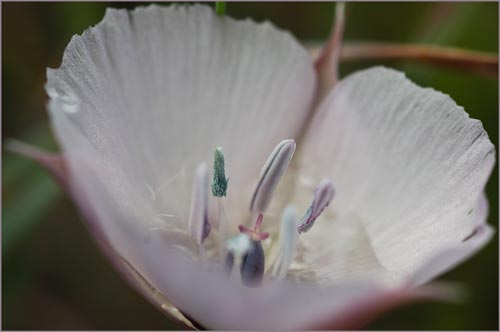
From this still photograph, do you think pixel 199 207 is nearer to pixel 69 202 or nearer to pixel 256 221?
pixel 256 221

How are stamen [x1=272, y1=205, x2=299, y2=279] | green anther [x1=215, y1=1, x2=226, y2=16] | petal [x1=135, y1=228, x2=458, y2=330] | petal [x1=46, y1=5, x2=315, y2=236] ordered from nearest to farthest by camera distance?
petal [x1=135, y1=228, x2=458, y2=330], stamen [x1=272, y1=205, x2=299, y2=279], petal [x1=46, y1=5, x2=315, y2=236], green anther [x1=215, y1=1, x2=226, y2=16]

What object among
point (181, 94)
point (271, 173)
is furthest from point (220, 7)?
point (271, 173)

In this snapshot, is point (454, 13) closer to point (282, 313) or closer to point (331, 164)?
point (331, 164)

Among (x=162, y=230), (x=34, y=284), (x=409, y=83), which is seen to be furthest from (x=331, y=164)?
(x=34, y=284)

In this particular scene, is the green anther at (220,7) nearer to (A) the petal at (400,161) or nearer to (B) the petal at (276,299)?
(A) the petal at (400,161)

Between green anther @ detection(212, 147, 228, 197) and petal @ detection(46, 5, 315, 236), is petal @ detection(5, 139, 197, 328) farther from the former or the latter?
green anther @ detection(212, 147, 228, 197)

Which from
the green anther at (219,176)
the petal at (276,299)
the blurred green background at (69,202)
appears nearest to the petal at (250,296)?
→ the petal at (276,299)

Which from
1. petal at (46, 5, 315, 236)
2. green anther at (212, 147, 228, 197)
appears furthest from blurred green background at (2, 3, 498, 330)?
green anther at (212, 147, 228, 197)
